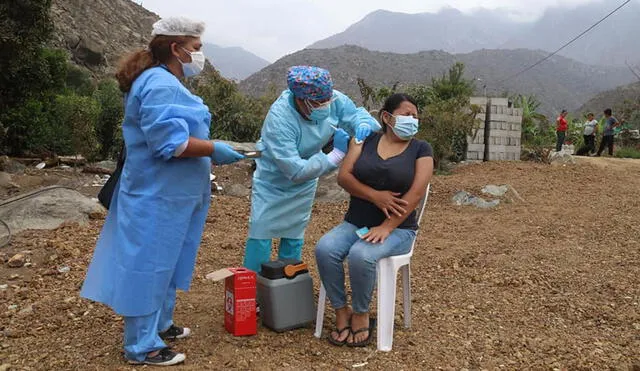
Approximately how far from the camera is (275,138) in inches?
118

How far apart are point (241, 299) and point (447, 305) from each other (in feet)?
4.73

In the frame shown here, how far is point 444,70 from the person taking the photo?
144 ft

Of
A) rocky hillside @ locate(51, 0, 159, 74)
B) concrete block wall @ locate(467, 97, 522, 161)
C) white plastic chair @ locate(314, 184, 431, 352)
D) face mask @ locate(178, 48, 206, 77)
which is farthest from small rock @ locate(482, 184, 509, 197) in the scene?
rocky hillside @ locate(51, 0, 159, 74)

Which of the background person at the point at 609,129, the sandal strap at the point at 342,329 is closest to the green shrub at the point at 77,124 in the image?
the sandal strap at the point at 342,329

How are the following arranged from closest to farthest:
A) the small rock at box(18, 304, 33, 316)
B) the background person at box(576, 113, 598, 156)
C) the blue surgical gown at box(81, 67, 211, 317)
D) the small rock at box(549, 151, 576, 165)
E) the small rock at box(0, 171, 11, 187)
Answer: the blue surgical gown at box(81, 67, 211, 317)
the small rock at box(18, 304, 33, 316)
the small rock at box(0, 171, 11, 187)
the small rock at box(549, 151, 576, 165)
the background person at box(576, 113, 598, 156)

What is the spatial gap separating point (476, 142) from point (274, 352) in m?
9.90

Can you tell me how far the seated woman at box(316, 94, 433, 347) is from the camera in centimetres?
292

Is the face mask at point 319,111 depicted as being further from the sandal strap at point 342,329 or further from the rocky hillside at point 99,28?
the rocky hillside at point 99,28

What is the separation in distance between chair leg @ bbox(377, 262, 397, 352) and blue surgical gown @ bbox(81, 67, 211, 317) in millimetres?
1047

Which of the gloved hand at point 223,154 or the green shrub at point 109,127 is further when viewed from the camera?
the green shrub at point 109,127

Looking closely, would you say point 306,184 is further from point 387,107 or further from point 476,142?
point 476,142

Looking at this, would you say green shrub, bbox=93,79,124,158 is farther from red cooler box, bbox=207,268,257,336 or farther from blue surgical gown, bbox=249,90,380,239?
red cooler box, bbox=207,268,257,336

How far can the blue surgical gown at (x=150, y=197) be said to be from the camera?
7.85 feet

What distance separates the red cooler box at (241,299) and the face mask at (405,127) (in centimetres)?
109
